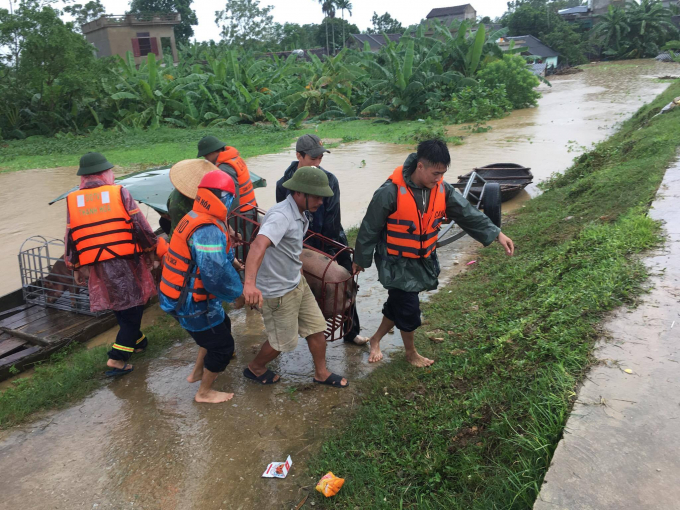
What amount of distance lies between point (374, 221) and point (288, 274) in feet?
2.24

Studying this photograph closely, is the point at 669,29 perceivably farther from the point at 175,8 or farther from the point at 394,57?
the point at 175,8

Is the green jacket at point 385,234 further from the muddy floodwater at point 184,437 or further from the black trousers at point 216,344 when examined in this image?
the black trousers at point 216,344

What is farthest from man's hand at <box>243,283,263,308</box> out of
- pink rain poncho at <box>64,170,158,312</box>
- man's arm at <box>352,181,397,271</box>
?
pink rain poncho at <box>64,170,158,312</box>

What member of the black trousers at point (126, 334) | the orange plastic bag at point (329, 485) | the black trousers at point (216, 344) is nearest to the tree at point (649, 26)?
the black trousers at point (126, 334)

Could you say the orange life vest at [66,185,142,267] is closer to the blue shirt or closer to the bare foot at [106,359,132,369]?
the bare foot at [106,359,132,369]

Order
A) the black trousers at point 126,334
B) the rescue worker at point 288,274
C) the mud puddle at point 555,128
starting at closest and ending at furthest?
the rescue worker at point 288,274 → the black trousers at point 126,334 → the mud puddle at point 555,128

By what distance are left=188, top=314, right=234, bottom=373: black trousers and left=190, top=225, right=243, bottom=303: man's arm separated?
0.39 metres

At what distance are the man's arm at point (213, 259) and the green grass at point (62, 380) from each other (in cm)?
175

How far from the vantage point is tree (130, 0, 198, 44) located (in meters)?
56.5

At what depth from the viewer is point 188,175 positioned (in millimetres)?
3639

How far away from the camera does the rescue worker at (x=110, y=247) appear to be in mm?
4078

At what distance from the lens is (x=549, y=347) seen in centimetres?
305

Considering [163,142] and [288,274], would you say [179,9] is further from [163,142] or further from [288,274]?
[288,274]

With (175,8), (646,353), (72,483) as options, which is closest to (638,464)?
(646,353)
